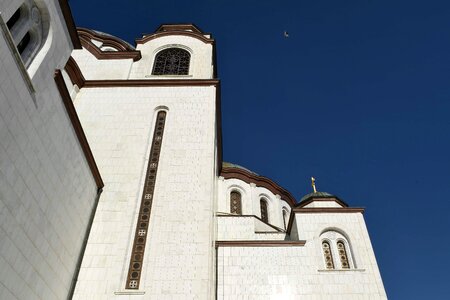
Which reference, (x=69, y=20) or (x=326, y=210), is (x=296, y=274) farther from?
(x=69, y=20)

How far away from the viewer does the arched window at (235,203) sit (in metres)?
16.7

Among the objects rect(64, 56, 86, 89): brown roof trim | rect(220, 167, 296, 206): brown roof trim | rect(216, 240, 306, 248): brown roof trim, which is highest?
rect(64, 56, 86, 89): brown roof trim

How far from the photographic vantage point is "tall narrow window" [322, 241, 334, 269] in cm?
1077

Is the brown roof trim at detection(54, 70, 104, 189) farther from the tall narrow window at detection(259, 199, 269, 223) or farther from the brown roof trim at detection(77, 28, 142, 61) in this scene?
the tall narrow window at detection(259, 199, 269, 223)

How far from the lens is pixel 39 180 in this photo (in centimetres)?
720

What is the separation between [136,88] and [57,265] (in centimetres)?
770

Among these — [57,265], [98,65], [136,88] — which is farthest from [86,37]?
[57,265]

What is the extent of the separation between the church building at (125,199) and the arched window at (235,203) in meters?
1.64

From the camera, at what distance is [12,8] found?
21.0 feet

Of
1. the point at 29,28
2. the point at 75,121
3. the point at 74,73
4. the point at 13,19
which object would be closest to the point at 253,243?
the point at 75,121

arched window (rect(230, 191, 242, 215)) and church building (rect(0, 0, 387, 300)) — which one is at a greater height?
arched window (rect(230, 191, 242, 215))

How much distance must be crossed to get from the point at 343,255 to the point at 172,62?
1017 centimetres

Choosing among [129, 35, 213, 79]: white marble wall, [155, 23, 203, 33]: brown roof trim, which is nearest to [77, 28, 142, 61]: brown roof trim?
[129, 35, 213, 79]: white marble wall

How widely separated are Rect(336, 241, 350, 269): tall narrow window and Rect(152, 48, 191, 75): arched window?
877cm
